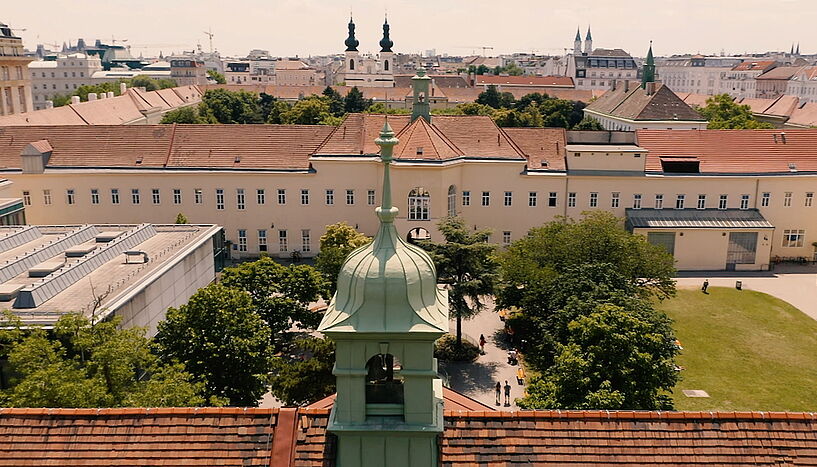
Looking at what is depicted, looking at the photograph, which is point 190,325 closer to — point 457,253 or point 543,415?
point 457,253

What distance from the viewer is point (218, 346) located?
26578 mm

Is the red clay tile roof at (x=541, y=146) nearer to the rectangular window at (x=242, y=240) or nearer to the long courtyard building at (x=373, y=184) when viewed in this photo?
the long courtyard building at (x=373, y=184)

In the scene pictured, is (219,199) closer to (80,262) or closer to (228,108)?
(80,262)

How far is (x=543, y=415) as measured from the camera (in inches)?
489

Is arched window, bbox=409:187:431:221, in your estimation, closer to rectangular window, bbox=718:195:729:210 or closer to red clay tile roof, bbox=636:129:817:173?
red clay tile roof, bbox=636:129:817:173

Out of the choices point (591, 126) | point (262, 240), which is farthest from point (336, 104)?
point (262, 240)

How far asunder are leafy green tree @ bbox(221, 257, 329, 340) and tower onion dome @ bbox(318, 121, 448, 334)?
22.5m

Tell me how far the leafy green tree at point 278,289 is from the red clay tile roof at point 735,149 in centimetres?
3109

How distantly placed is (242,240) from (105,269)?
22895 millimetres

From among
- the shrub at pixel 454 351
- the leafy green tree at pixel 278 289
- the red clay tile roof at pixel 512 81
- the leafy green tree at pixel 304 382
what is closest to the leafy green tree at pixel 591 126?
the red clay tile roof at pixel 512 81

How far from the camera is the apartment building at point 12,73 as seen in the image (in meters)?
99.6

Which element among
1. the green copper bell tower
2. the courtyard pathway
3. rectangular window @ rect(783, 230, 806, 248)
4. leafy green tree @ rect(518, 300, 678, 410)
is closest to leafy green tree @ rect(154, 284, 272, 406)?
leafy green tree @ rect(518, 300, 678, 410)

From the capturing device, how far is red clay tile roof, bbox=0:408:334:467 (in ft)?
39.3

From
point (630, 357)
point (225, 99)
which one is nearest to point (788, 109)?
point (225, 99)
